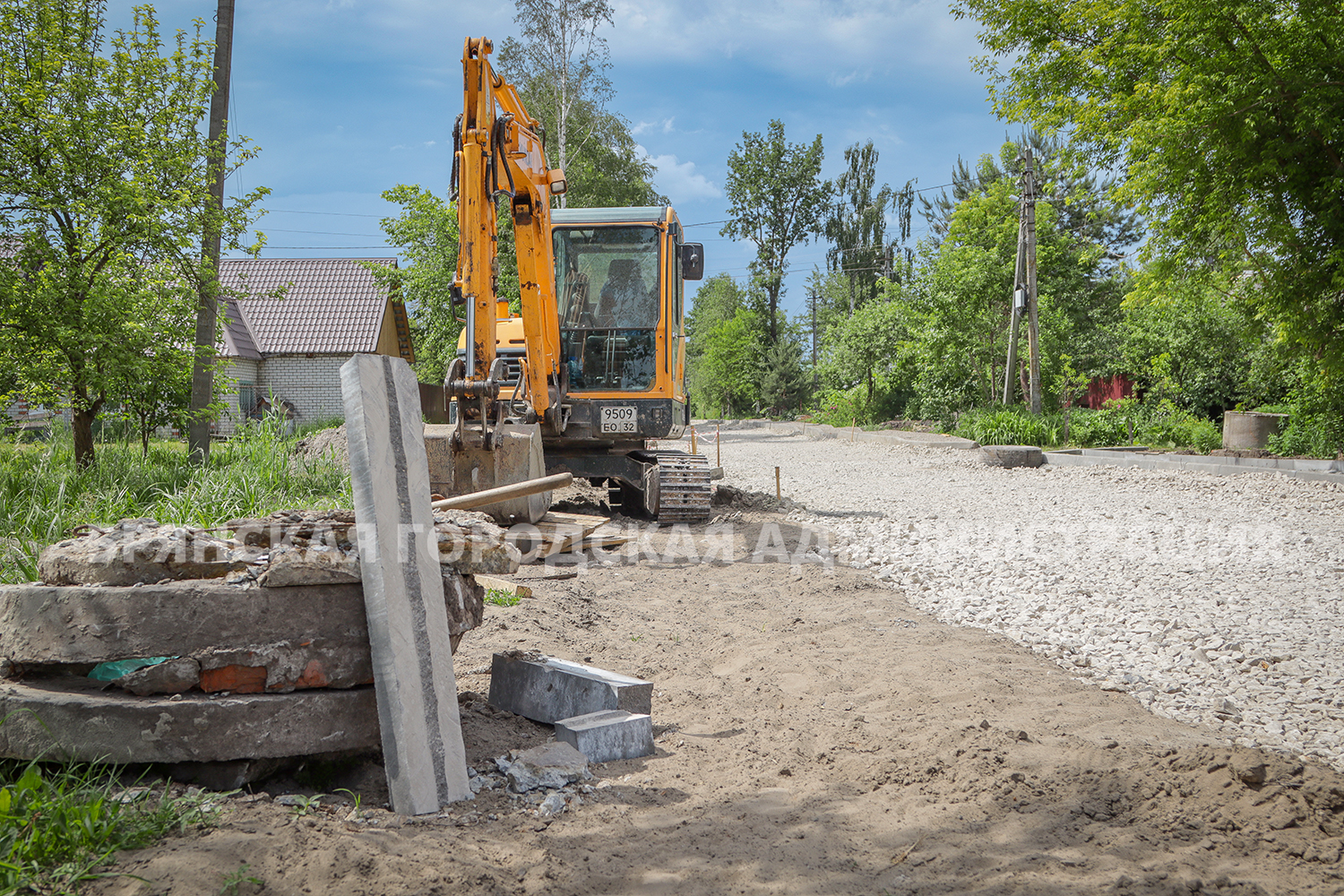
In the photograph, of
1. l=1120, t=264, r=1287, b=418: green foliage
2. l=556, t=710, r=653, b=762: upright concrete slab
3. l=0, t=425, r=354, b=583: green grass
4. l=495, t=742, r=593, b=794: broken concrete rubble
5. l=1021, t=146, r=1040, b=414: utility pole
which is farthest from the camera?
l=1021, t=146, r=1040, b=414: utility pole

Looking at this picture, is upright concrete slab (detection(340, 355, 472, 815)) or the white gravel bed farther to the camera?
the white gravel bed

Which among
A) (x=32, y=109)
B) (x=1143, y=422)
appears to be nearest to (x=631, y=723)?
(x=32, y=109)

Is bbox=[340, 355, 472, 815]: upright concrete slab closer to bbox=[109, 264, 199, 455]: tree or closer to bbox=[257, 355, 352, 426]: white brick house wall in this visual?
bbox=[109, 264, 199, 455]: tree

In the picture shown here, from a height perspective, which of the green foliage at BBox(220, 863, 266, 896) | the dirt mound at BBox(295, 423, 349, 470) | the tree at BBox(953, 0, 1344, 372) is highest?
the tree at BBox(953, 0, 1344, 372)

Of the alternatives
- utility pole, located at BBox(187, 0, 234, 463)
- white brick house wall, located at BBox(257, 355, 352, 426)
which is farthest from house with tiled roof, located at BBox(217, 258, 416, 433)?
utility pole, located at BBox(187, 0, 234, 463)

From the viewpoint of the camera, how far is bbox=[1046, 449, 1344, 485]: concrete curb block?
1162 cm

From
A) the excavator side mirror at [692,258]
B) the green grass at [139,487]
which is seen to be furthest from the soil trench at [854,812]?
the excavator side mirror at [692,258]

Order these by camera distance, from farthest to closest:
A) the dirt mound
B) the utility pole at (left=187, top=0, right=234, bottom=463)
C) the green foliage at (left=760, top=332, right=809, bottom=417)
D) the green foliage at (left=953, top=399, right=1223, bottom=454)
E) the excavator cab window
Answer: the green foliage at (left=760, top=332, right=809, bottom=417)
the green foliage at (left=953, top=399, right=1223, bottom=454)
the excavator cab window
the utility pole at (left=187, top=0, right=234, bottom=463)
the dirt mound

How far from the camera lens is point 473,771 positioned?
3033 mm

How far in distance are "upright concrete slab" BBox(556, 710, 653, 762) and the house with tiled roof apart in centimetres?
2500

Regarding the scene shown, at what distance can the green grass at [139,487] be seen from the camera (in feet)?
17.4

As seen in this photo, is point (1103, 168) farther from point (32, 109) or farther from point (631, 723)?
point (32, 109)

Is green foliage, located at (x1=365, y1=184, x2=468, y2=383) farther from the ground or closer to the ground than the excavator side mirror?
Answer: farther from the ground

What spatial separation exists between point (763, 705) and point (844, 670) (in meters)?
0.68
